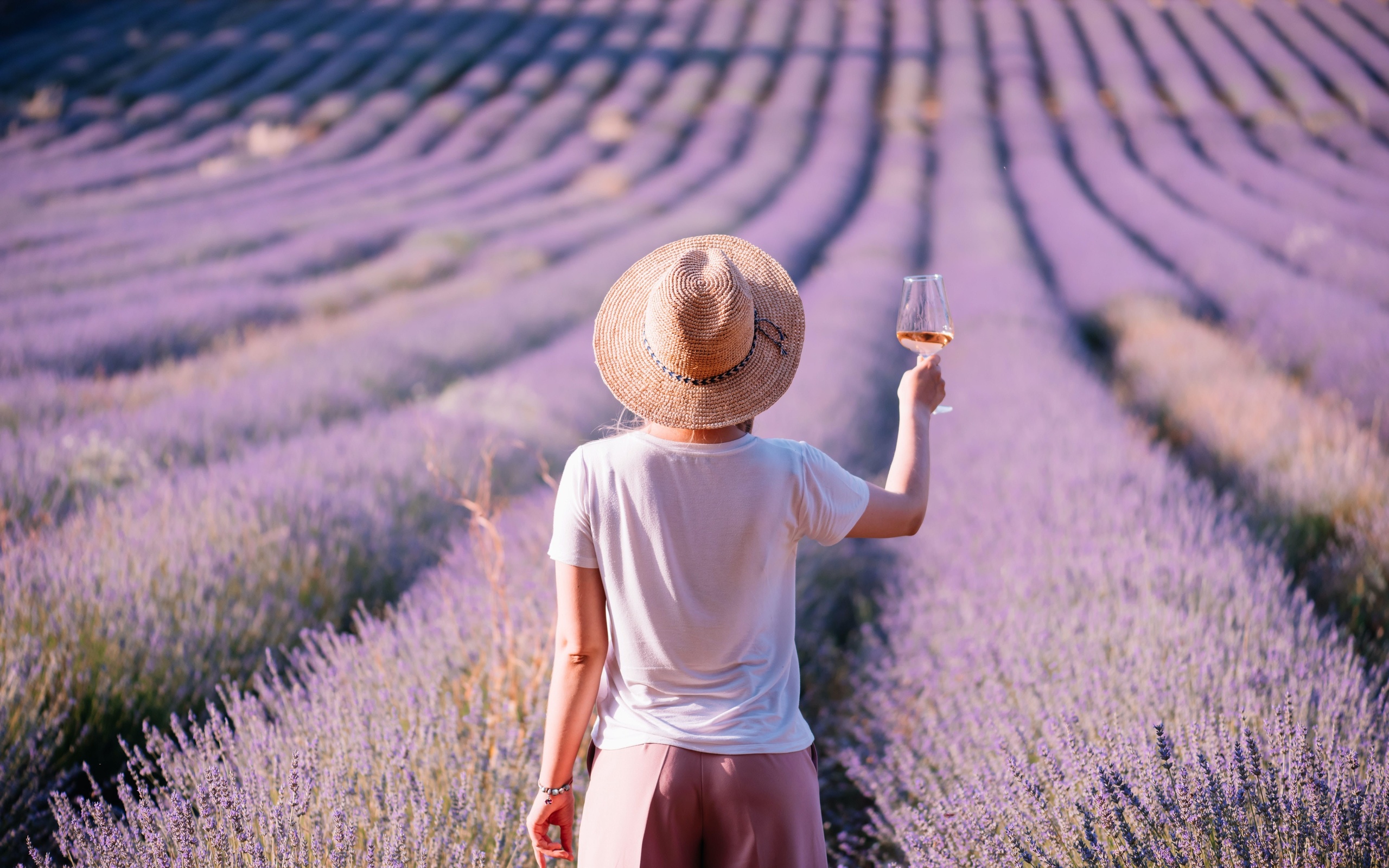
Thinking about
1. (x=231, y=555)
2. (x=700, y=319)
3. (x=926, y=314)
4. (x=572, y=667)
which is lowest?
(x=231, y=555)

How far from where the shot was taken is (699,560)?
101cm

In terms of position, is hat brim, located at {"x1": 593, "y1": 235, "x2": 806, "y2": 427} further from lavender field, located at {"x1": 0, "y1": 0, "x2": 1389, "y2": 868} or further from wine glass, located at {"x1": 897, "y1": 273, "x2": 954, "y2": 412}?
lavender field, located at {"x1": 0, "y1": 0, "x2": 1389, "y2": 868}

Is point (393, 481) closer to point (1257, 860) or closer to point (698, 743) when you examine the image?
point (698, 743)

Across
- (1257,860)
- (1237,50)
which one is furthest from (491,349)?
(1237,50)

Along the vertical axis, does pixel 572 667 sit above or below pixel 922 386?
below

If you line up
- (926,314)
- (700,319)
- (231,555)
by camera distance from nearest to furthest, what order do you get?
(700,319) < (926,314) < (231,555)

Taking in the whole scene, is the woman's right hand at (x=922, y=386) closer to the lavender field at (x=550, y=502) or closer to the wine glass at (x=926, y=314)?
the wine glass at (x=926, y=314)

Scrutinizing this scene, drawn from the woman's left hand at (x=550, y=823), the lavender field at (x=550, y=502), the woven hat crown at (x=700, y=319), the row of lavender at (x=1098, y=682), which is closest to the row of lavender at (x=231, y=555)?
the lavender field at (x=550, y=502)

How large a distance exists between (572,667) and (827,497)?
0.41 metres

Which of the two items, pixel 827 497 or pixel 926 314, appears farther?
pixel 926 314

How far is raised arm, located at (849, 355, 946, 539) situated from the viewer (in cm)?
107

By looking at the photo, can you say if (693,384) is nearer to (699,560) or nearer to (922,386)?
(699,560)

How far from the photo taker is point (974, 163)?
39.9ft

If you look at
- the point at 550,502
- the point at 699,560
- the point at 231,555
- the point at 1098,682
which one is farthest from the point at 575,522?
the point at 231,555
